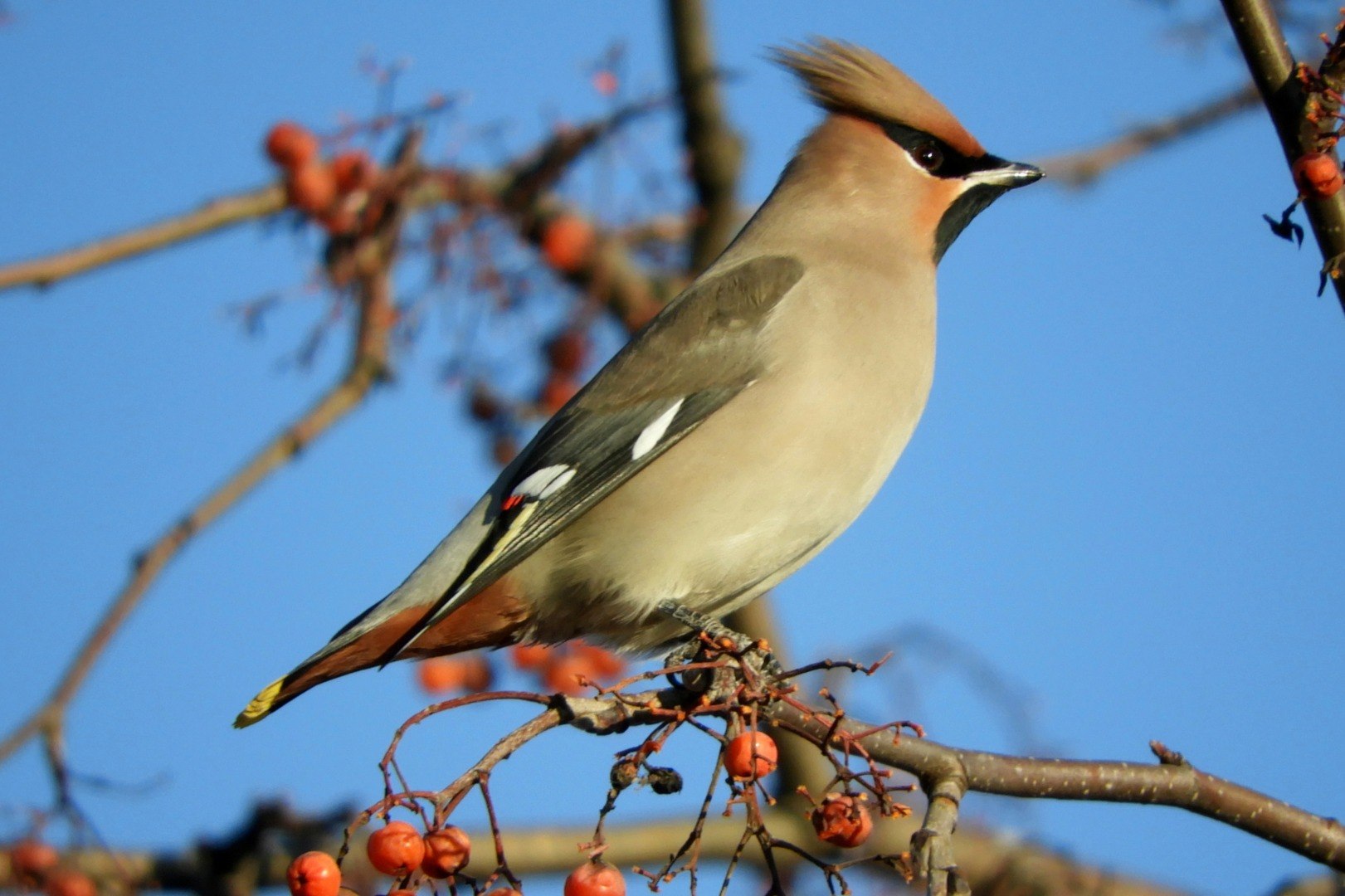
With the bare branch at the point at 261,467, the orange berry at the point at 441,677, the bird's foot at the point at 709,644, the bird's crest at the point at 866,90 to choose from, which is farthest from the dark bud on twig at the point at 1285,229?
the orange berry at the point at 441,677

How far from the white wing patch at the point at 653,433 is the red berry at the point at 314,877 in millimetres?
1492

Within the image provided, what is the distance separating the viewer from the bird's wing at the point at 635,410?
11.0 ft

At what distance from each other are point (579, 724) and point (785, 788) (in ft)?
9.76

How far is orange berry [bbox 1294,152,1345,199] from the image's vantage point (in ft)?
7.38

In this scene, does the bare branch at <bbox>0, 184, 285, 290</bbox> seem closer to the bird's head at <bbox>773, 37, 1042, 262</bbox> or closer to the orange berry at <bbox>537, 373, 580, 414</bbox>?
the orange berry at <bbox>537, 373, 580, 414</bbox>

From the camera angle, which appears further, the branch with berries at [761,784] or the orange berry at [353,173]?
the orange berry at [353,173]

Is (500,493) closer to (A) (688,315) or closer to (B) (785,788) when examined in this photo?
(A) (688,315)

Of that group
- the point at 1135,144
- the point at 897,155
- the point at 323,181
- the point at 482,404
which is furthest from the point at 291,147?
the point at 1135,144

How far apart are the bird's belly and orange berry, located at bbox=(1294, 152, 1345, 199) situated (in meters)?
1.29

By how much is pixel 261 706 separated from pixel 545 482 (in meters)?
0.75

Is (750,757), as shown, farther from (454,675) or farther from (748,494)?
(454,675)

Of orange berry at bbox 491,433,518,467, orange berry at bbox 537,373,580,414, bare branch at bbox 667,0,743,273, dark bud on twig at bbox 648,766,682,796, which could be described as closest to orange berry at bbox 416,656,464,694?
orange berry at bbox 491,433,518,467

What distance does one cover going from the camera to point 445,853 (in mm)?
2152

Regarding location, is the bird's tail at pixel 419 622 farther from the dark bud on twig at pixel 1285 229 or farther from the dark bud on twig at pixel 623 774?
the dark bud on twig at pixel 1285 229
